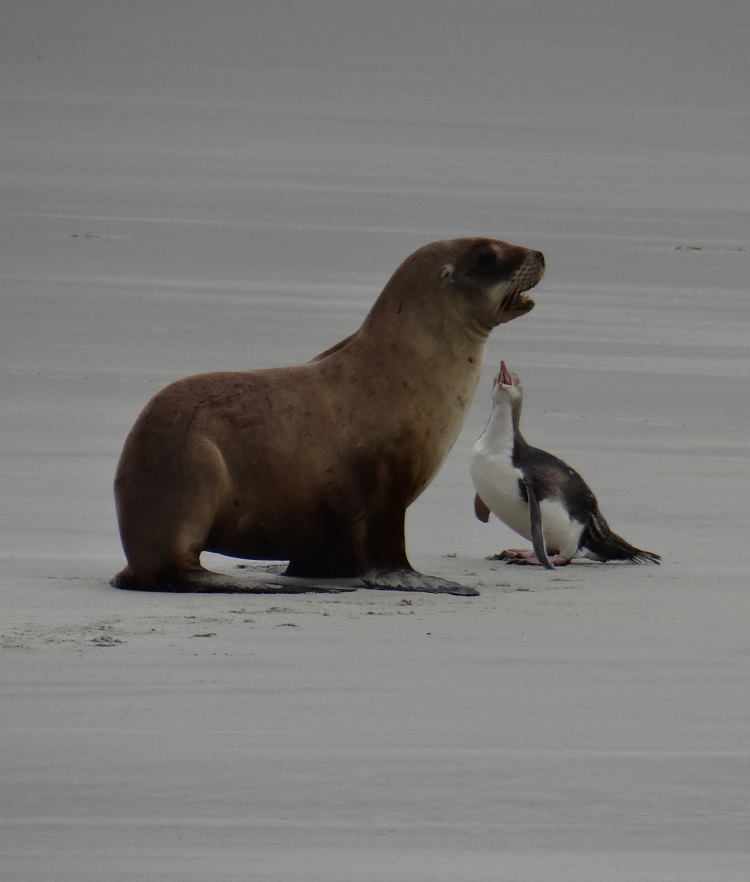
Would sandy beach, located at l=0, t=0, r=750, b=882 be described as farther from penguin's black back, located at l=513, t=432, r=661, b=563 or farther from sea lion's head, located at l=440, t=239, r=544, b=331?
sea lion's head, located at l=440, t=239, r=544, b=331

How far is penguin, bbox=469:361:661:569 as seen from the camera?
322 inches

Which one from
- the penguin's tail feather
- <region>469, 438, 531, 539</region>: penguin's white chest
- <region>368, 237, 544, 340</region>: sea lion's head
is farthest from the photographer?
<region>469, 438, 531, 539</region>: penguin's white chest

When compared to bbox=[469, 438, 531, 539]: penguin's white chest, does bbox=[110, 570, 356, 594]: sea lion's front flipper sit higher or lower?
lower

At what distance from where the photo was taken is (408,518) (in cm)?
901

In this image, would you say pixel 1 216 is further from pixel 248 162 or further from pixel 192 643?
pixel 192 643

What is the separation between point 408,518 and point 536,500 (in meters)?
0.89


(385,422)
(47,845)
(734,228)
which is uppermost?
(734,228)

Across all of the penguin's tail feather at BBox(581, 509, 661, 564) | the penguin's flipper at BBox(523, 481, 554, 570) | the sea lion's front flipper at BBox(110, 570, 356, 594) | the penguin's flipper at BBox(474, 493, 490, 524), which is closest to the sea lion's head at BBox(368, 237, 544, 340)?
the penguin's flipper at BBox(523, 481, 554, 570)

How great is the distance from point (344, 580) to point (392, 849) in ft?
10.2

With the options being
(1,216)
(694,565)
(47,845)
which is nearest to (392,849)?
(47,845)

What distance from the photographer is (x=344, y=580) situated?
7.70 meters

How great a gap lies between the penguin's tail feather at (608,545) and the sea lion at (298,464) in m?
0.73

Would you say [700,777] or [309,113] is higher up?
[309,113]

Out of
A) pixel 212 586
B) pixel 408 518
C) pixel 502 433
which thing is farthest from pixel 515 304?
pixel 212 586
